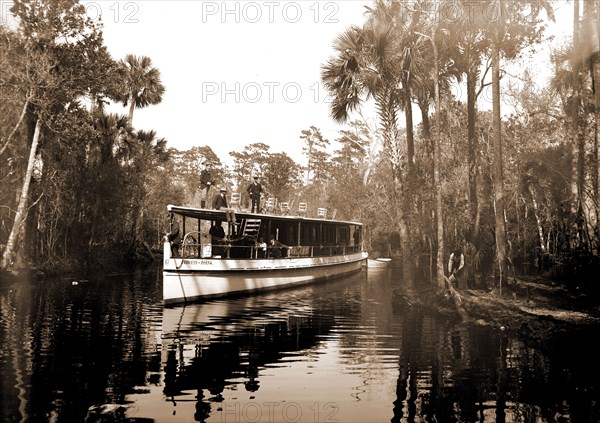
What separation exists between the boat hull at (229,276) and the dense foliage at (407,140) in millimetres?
5232

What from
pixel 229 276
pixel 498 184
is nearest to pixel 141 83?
pixel 229 276

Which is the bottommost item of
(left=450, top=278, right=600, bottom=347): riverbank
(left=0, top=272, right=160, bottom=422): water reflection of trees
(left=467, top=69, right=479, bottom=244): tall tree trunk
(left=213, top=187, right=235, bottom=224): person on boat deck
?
(left=0, top=272, right=160, bottom=422): water reflection of trees

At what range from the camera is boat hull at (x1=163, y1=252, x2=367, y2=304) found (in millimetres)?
16766

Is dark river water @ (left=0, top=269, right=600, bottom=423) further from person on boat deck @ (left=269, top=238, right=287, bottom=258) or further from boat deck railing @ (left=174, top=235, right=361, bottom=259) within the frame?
person on boat deck @ (left=269, top=238, right=287, bottom=258)

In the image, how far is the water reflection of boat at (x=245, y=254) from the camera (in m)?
17.1

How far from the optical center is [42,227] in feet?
80.6

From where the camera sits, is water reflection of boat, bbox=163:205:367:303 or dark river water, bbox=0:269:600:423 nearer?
dark river water, bbox=0:269:600:423

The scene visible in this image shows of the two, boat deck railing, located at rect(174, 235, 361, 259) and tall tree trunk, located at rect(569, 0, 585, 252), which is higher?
tall tree trunk, located at rect(569, 0, 585, 252)

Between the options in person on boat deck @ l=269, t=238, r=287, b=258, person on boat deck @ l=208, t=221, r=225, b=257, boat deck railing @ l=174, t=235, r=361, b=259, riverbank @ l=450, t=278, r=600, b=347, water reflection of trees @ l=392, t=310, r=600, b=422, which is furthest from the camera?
person on boat deck @ l=269, t=238, r=287, b=258

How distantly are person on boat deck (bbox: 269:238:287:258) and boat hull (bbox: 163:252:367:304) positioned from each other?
1.71 ft

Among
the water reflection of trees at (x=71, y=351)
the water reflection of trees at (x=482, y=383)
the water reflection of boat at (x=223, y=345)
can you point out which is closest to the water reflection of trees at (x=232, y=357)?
the water reflection of boat at (x=223, y=345)

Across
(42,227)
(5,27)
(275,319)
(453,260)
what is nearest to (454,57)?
(453,260)

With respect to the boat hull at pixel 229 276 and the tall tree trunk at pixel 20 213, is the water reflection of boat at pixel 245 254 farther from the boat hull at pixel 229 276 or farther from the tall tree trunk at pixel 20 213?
the tall tree trunk at pixel 20 213

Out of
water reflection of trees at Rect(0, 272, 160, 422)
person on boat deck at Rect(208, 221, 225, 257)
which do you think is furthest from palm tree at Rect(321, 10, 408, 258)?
water reflection of trees at Rect(0, 272, 160, 422)
